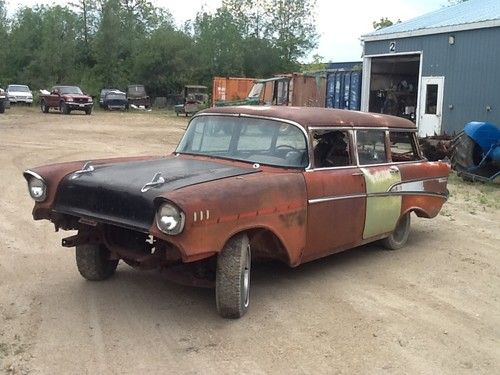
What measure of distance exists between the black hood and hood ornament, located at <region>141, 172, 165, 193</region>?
0.02 m

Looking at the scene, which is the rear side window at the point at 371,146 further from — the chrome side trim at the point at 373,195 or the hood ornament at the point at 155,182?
the hood ornament at the point at 155,182

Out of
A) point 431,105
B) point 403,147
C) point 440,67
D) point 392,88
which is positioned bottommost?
point 403,147

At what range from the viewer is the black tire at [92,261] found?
5555 mm

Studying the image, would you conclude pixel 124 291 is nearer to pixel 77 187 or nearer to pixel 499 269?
pixel 77 187

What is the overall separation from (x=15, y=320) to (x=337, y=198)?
9.59 feet

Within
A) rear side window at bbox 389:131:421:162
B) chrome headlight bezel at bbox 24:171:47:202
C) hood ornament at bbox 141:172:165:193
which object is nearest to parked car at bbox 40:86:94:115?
rear side window at bbox 389:131:421:162

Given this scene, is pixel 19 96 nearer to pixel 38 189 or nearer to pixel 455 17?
pixel 455 17

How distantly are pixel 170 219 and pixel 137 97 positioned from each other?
45690mm

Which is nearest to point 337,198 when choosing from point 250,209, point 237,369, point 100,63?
point 250,209

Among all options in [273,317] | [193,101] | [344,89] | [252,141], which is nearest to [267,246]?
[273,317]

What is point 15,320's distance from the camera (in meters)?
4.73

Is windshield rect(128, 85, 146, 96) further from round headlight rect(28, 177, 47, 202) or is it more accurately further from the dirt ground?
round headlight rect(28, 177, 47, 202)

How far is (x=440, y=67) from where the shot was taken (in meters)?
18.9

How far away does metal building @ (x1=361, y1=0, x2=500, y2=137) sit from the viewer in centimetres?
1720
